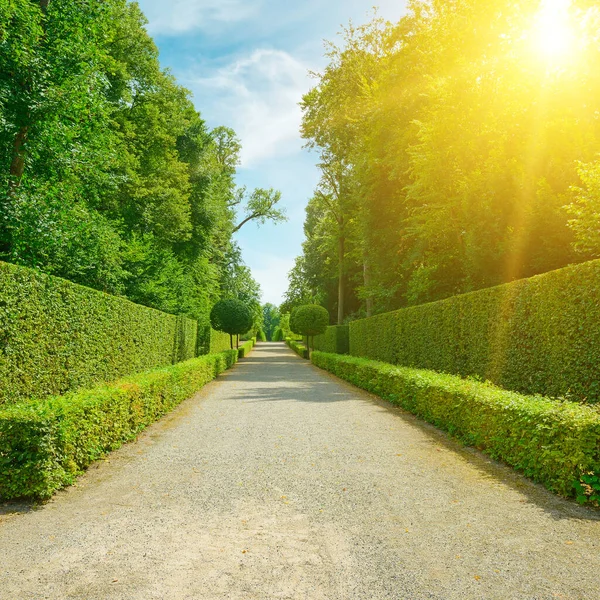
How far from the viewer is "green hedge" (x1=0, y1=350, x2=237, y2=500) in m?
5.21

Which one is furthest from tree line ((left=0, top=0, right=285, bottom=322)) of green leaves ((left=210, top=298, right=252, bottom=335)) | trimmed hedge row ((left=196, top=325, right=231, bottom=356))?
green leaves ((left=210, top=298, right=252, bottom=335))

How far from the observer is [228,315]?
33500mm

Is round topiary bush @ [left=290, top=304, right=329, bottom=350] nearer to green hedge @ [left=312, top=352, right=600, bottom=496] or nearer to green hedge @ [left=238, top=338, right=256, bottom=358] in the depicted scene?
green hedge @ [left=238, top=338, right=256, bottom=358]

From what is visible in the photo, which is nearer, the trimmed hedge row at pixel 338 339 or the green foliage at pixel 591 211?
the green foliage at pixel 591 211

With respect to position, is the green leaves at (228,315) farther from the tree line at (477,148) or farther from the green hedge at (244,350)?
the tree line at (477,148)

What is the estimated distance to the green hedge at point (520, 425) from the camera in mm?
5246

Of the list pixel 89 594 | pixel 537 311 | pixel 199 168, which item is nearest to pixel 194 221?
pixel 199 168

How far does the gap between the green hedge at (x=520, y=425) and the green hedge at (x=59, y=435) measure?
5.26 meters

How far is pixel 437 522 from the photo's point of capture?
4.65 m

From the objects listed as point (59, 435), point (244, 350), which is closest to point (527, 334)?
point (59, 435)

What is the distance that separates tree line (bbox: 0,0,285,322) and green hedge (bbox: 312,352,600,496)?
9.99 meters

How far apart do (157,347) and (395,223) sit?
1245 centimetres

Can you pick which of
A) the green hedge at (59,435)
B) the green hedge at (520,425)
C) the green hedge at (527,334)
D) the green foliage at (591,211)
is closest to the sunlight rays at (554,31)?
the green foliage at (591,211)

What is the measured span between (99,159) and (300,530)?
13805 mm
